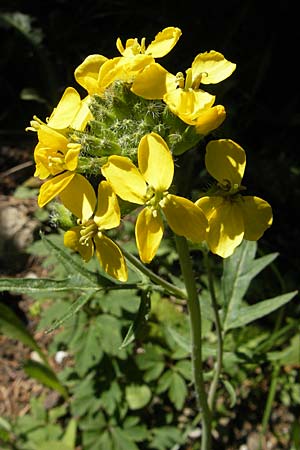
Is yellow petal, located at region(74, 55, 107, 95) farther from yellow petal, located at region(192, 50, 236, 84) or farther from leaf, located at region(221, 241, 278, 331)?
leaf, located at region(221, 241, 278, 331)

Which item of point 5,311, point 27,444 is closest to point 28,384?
point 27,444

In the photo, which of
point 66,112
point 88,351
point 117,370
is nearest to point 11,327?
point 88,351

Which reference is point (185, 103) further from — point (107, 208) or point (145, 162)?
point (107, 208)

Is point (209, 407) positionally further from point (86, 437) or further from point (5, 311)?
point (5, 311)

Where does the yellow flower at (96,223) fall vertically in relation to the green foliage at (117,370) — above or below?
above

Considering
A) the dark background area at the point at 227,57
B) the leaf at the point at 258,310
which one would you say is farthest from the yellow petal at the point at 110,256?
the dark background area at the point at 227,57

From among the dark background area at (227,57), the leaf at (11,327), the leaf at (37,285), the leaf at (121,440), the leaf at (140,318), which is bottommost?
the leaf at (121,440)

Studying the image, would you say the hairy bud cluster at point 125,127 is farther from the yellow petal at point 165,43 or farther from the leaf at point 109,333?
the leaf at point 109,333

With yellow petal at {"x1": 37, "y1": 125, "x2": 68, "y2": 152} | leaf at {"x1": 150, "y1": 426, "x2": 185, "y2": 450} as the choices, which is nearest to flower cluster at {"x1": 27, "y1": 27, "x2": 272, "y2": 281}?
yellow petal at {"x1": 37, "y1": 125, "x2": 68, "y2": 152}
